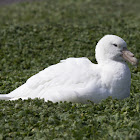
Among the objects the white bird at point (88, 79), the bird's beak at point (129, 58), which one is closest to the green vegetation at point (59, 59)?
the white bird at point (88, 79)

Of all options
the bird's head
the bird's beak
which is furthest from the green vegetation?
the bird's head

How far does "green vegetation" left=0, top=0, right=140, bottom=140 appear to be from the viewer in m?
5.37

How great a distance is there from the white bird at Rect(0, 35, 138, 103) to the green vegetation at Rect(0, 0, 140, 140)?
21cm

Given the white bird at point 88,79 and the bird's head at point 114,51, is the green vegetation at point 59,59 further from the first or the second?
the bird's head at point 114,51

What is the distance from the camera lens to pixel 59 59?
35.6 feet

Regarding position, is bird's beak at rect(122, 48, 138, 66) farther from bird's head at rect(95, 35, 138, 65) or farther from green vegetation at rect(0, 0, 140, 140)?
green vegetation at rect(0, 0, 140, 140)

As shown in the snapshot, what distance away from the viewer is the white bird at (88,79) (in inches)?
250

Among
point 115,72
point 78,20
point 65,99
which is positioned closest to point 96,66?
point 115,72

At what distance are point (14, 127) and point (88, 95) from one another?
162 cm

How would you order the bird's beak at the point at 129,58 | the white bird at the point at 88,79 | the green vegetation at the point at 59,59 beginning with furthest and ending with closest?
the bird's beak at the point at 129,58
the white bird at the point at 88,79
the green vegetation at the point at 59,59

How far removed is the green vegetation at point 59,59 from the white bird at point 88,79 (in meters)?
0.21

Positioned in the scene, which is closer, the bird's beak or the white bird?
the white bird

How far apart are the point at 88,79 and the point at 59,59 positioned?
14.9 ft

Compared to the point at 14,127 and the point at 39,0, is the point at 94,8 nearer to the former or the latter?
the point at 39,0
